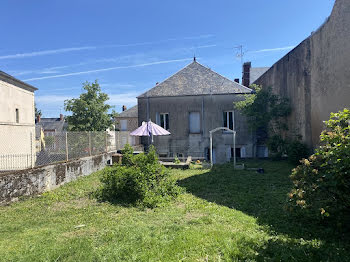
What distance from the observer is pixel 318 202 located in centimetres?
353

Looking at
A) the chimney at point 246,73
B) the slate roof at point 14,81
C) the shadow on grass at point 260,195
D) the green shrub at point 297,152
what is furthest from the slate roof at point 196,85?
the slate roof at point 14,81

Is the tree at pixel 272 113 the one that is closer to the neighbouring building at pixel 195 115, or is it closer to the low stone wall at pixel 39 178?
the neighbouring building at pixel 195 115

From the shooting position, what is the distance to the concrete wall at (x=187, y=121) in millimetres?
16297

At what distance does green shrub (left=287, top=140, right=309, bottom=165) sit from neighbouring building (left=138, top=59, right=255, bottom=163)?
5686 mm

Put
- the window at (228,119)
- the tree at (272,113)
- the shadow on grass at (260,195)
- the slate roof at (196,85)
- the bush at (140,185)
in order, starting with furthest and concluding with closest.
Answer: the window at (228,119) → the slate roof at (196,85) → the tree at (272,113) → the bush at (140,185) → the shadow on grass at (260,195)

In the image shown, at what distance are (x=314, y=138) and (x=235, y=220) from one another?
758 centimetres

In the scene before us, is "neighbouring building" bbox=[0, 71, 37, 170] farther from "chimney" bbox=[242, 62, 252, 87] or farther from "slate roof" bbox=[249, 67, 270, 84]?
"slate roof" bbox=[249, 67, 270, 84]

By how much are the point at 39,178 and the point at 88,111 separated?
60.1 ft

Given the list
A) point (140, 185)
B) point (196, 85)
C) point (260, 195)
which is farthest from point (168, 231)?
point (196, 85)

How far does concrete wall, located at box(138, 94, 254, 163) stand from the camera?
1630 centimetres

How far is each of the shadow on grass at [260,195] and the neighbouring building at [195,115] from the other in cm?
620

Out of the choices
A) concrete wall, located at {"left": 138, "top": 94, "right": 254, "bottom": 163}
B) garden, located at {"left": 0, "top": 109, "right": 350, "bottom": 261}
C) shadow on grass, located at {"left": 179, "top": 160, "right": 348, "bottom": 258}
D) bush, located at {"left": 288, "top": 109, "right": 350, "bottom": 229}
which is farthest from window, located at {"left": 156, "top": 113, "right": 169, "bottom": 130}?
bush, located at {"left": 288, "top": 109, "right": 350, "bottom": 229}

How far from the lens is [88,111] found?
78.7 ft

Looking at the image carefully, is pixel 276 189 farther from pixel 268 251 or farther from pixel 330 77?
pixel 330 77
